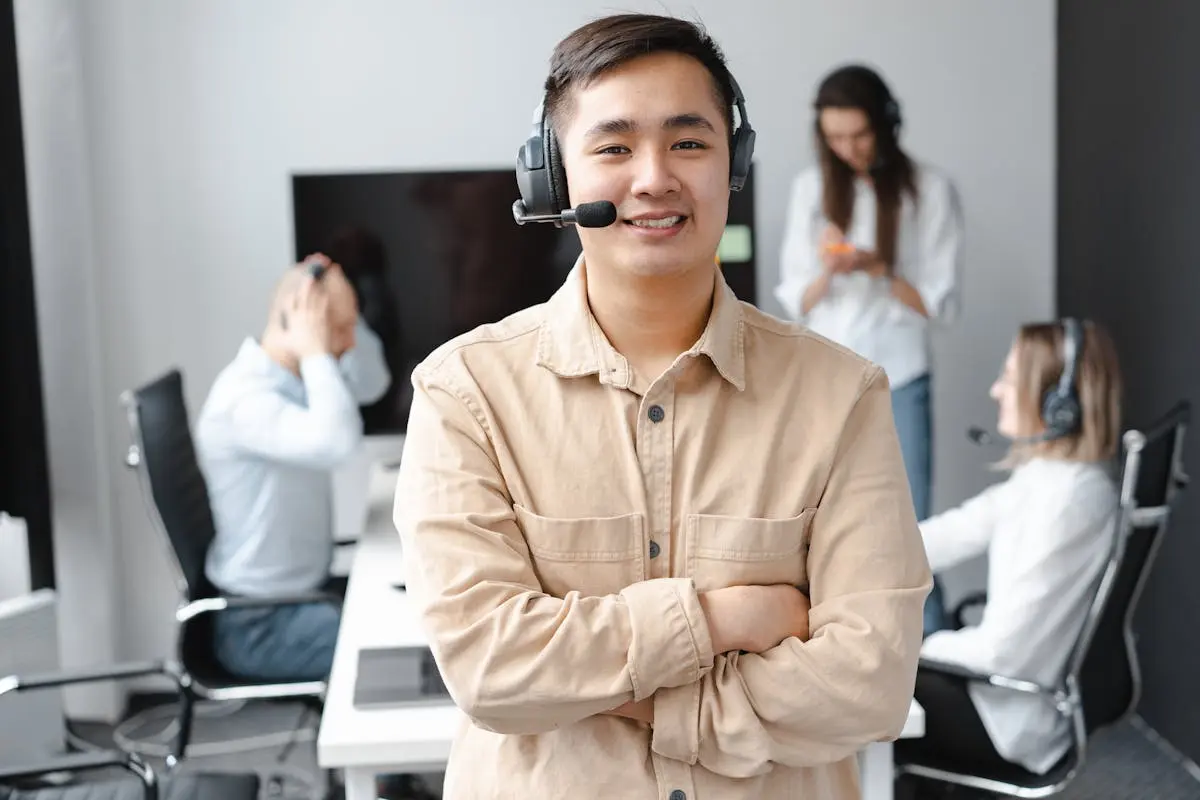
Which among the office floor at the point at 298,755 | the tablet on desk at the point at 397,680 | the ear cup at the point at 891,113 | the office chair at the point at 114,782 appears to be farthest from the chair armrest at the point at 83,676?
the ear cup at the point at 891,113

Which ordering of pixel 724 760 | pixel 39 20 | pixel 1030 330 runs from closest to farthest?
pixel 724 760 → pixel 1030 330 → pixel 39 20

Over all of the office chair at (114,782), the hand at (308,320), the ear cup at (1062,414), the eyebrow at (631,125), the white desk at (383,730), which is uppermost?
the eyebrow at (631,125)

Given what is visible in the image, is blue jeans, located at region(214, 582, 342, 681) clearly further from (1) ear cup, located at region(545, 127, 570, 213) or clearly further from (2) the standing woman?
(1) ear cup, located at region(545, 127, 570, 213)

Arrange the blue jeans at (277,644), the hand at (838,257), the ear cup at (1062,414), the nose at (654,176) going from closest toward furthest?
the nose at (654,176), the ear cup at (1062,414), the blue jeans at (277,644), the hand at (838,257)

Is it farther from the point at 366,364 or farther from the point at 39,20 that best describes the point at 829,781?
the point at 39,20

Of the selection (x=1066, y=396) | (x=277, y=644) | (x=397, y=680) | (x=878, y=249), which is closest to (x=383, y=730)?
(x=397, y=680)

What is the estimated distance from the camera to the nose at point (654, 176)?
1.24m

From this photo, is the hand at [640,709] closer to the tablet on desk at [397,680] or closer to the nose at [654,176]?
the nose at [654,176]

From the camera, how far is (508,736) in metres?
1.35

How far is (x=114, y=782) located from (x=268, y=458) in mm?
868

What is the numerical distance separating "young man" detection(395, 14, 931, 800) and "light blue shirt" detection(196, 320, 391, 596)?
1.67 meters

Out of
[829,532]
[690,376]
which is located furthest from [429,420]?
[829,532]

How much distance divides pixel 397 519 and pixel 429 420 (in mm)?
113

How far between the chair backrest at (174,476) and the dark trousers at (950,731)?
5.01ft
